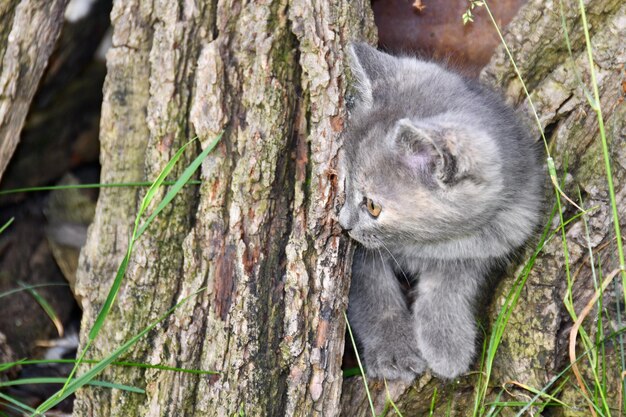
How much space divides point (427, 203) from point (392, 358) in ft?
1.83

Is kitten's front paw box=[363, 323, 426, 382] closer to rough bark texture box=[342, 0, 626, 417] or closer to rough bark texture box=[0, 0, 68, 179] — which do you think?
rough bark texture box=[342, 0, 626, 417]

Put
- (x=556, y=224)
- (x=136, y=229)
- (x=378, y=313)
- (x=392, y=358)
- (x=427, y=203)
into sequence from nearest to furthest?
(x=136, y=229) < (x=427, y=203) < (x=556, y=224) < (x=392, y=358) < (x=378, y=313)

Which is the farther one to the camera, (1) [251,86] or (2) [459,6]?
(2) [459,6]

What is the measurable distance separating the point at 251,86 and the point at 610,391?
1291 millimetres

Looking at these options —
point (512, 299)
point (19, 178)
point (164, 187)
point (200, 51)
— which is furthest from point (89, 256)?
point (512, 299)

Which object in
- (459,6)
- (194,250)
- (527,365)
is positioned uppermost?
(459,6)

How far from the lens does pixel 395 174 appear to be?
6.42 ft

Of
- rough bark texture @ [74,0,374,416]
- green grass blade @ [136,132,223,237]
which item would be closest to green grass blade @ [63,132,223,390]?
green grass blade @ [136,132,223,237]

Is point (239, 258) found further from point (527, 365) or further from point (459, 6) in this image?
point (459, 6)

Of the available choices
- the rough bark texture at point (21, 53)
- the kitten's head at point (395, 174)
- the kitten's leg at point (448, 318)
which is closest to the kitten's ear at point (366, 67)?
the kitten's head at point (395, 174)

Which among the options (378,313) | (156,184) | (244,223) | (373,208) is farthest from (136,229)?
(378,313)

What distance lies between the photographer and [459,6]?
2418mm

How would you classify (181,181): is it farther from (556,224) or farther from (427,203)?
(556,224)

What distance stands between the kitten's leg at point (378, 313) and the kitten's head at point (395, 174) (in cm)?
23
